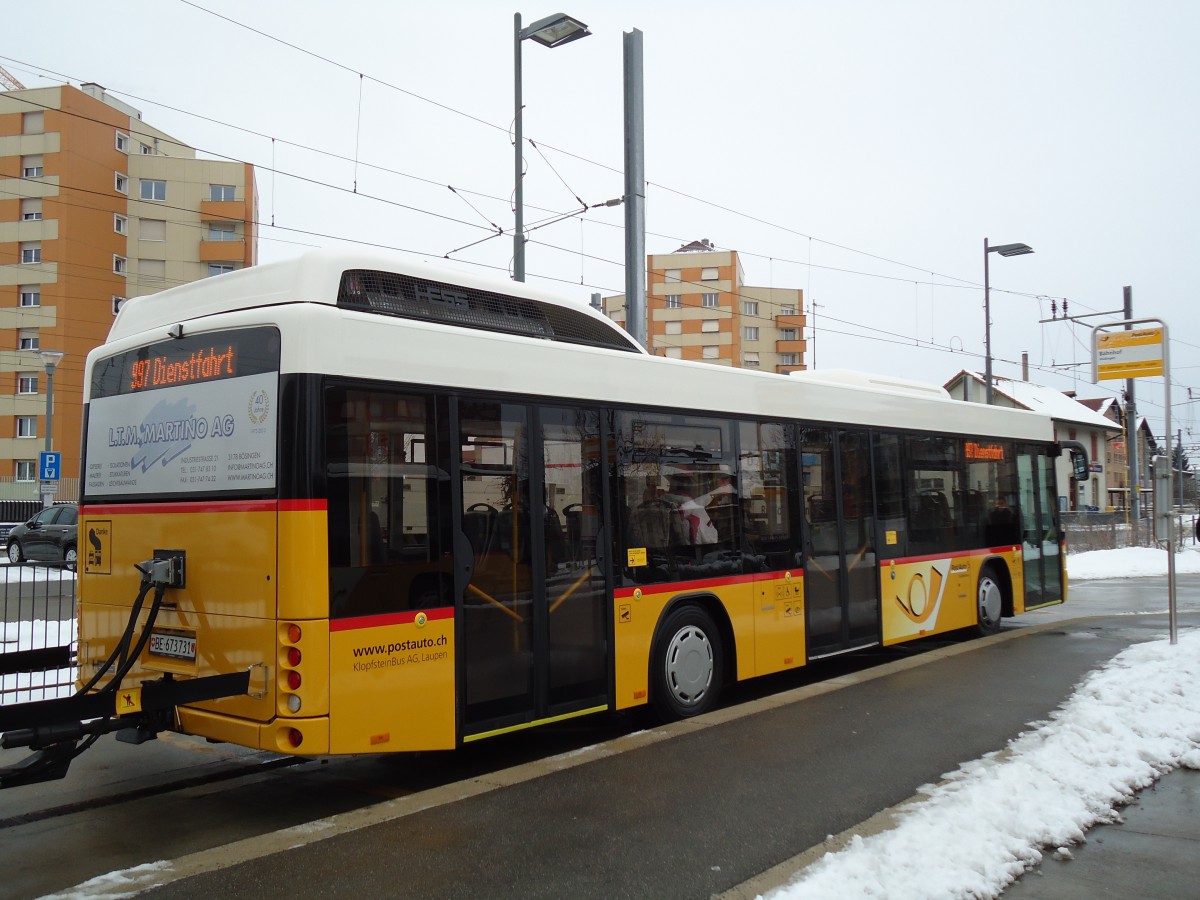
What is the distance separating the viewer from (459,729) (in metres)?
5.98

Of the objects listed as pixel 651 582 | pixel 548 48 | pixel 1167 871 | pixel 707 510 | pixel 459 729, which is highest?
pixel 548 48

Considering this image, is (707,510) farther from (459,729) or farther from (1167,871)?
(1167,871)

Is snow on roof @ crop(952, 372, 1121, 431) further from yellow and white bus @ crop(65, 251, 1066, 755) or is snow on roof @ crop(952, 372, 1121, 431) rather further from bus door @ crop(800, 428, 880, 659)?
yellow and white bus @ crop(65, 251, 1066, 755)

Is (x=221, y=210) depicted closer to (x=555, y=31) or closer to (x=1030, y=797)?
(x=555, y=31)

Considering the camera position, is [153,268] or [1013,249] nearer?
[1013,249]

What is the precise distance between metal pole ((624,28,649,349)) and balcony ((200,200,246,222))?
1675 inches

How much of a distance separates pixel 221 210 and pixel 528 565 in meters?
51.4

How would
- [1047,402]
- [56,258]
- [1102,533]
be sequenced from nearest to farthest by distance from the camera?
[1102,533] → [56,258] → [1047,402]

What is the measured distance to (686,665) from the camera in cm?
784

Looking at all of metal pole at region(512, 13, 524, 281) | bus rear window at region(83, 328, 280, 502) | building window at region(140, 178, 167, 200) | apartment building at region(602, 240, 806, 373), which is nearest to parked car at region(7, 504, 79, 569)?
metal pole at region(512, 13, 524, 281)

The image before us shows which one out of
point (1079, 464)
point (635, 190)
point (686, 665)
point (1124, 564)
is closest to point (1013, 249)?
point (1124, 564)

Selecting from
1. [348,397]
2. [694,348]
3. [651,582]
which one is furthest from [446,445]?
[694,348]

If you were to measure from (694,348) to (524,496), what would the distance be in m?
69.1

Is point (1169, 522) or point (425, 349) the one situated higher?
point (425, 349)
